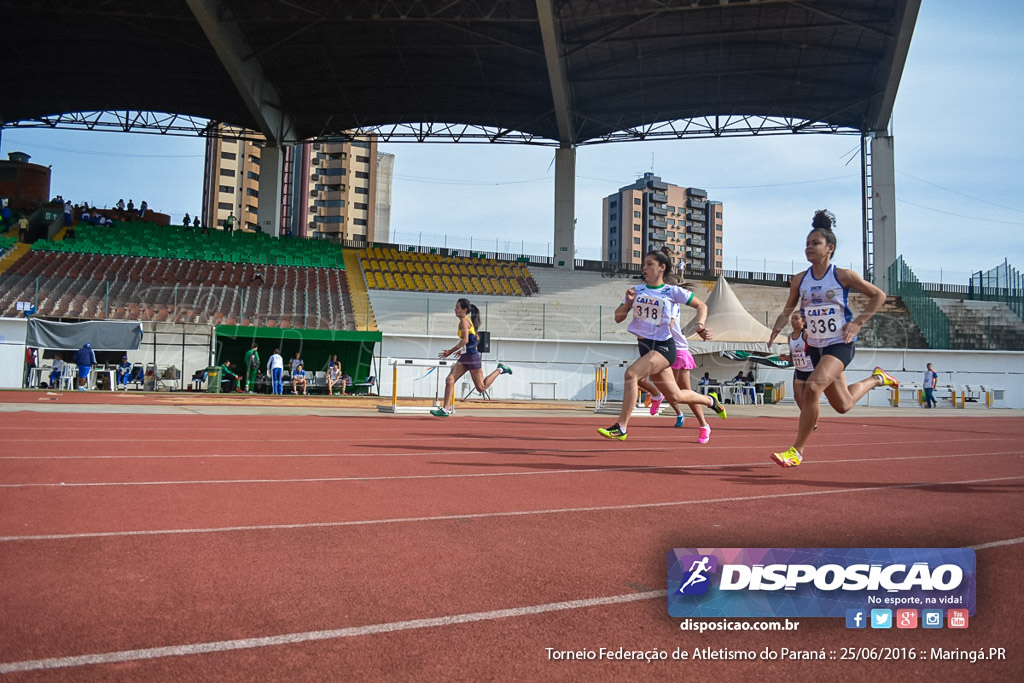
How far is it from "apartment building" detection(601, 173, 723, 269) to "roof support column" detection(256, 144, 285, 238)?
94074mm

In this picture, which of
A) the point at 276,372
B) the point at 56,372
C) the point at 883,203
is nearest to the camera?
the point at 56,372

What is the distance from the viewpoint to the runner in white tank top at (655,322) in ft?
26.0

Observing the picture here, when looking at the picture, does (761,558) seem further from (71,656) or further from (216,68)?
(216,68)

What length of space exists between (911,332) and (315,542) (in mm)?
34777

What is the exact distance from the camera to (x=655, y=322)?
8.11 m

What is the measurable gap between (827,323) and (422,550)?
427 centimetres

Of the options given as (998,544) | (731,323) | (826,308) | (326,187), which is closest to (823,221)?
(826,308)

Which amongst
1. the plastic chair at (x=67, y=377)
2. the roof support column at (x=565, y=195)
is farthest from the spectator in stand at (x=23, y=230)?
the roof support column at (x=565, y=195)

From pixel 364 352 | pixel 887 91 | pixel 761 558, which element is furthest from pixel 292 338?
pixel 887 91

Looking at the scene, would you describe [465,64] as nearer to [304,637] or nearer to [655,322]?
[655,322]

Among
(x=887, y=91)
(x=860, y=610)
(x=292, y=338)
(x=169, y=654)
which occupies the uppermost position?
(x=887, y=91)

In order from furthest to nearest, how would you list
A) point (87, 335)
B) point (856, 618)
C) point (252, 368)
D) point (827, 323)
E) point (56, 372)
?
1. point (252, 368)
2. point (87, 335)
3. point (56, 372)
4. point (827, 323)
5. point (856, 618)

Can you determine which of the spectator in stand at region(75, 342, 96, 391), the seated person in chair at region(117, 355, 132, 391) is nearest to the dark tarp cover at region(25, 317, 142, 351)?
the seated person in chair at region(117, 355, 132, 391)

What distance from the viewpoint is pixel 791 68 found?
108ft
